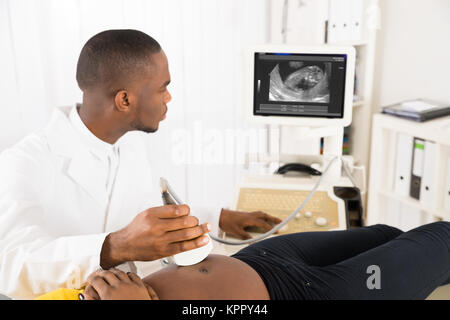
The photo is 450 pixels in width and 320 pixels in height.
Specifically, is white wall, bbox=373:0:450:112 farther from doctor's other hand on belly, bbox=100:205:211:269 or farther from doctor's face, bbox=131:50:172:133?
doctor's other hand on belly, bbox=100:205:211:269

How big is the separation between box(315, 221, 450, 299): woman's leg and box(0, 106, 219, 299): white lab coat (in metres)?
0.53

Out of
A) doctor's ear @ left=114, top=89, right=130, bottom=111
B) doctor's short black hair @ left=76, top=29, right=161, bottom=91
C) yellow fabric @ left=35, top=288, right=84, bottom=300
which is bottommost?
yellow fabric @ left=35, top=288, right=84, bottom=300

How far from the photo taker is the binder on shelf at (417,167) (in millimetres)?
2172

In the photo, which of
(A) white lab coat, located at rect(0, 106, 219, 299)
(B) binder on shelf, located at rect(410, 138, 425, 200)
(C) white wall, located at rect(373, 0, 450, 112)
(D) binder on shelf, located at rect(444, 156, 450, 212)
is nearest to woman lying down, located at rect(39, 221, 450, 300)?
(A) white lab coat, located at rect(0, 106, 219, 299)

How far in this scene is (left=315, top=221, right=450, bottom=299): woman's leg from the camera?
113cm

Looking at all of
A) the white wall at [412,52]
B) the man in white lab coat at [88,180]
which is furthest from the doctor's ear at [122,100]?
the white wall at [412,52]

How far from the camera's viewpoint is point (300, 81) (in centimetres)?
159

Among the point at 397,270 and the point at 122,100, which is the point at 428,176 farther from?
the point at 122,100

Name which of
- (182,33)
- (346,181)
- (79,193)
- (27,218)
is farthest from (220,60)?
(27,218)

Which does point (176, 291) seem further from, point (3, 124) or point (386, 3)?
point (386, 3)

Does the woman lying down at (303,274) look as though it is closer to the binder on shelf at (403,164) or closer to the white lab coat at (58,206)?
the white lab coat at (58,206)

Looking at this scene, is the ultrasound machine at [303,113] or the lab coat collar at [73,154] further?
the ultrasound machine at [303,113]

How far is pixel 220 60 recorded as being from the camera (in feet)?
9.34

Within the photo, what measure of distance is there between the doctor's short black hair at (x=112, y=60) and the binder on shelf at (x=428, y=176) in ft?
4.30
